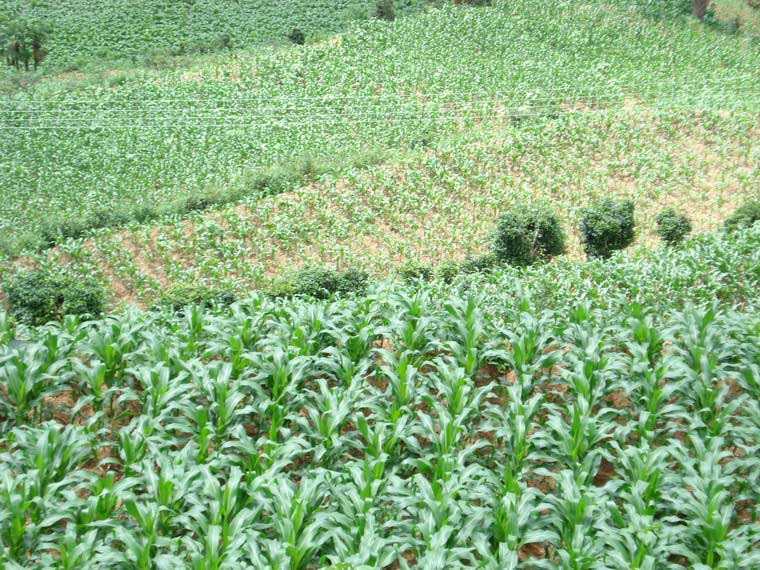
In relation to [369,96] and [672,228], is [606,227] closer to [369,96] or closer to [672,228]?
[672,228]

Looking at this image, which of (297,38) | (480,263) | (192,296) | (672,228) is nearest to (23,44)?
(297,38)

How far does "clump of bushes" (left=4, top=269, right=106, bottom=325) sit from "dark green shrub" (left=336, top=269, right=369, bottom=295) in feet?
13.6

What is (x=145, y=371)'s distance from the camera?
720 cm

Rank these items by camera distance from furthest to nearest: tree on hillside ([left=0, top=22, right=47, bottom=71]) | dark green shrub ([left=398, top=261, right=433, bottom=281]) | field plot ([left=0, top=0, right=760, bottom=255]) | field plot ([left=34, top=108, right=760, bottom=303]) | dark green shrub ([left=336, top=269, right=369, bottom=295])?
tree on hillside ([left=0, top=22, right=47, bottom=71]) → field plot ([left=0, top=0, right=760, bottom=255]) → field plot ([left=34, top=108, right=760, bottom=303]) → dark green shrub ([left=398, top=261, right=433, bottom=281]) → dark green shrub ([left=336, top=269, right=369, bottom=295])

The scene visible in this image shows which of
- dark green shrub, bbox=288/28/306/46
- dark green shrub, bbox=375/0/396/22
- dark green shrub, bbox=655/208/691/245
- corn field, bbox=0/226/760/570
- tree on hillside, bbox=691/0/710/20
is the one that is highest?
tree on hillside, bbox=691/0/710/20

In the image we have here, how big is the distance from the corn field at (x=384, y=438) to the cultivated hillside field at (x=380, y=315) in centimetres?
3

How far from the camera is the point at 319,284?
556 inches

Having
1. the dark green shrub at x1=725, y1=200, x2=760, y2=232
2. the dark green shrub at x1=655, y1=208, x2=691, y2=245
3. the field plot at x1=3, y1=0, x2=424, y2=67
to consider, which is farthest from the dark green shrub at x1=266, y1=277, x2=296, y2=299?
the field plot at x1=3, y1=0, x2=424, y2=67

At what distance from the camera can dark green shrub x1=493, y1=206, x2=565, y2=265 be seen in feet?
52.6

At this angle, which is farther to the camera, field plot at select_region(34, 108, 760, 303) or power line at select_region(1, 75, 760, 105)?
power line at select_region(1, 75, 760, 105)

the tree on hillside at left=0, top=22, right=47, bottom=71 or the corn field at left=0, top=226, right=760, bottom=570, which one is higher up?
the corn field at left=0, top=226, right=760, bottom=570

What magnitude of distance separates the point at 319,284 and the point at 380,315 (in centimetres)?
576

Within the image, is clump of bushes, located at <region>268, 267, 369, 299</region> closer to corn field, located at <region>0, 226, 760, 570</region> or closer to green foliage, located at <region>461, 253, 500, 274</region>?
green foliage, located at <region>461, 253, 500, 274</region>

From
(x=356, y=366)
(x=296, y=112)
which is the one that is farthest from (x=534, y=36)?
(x=356, y=366)
